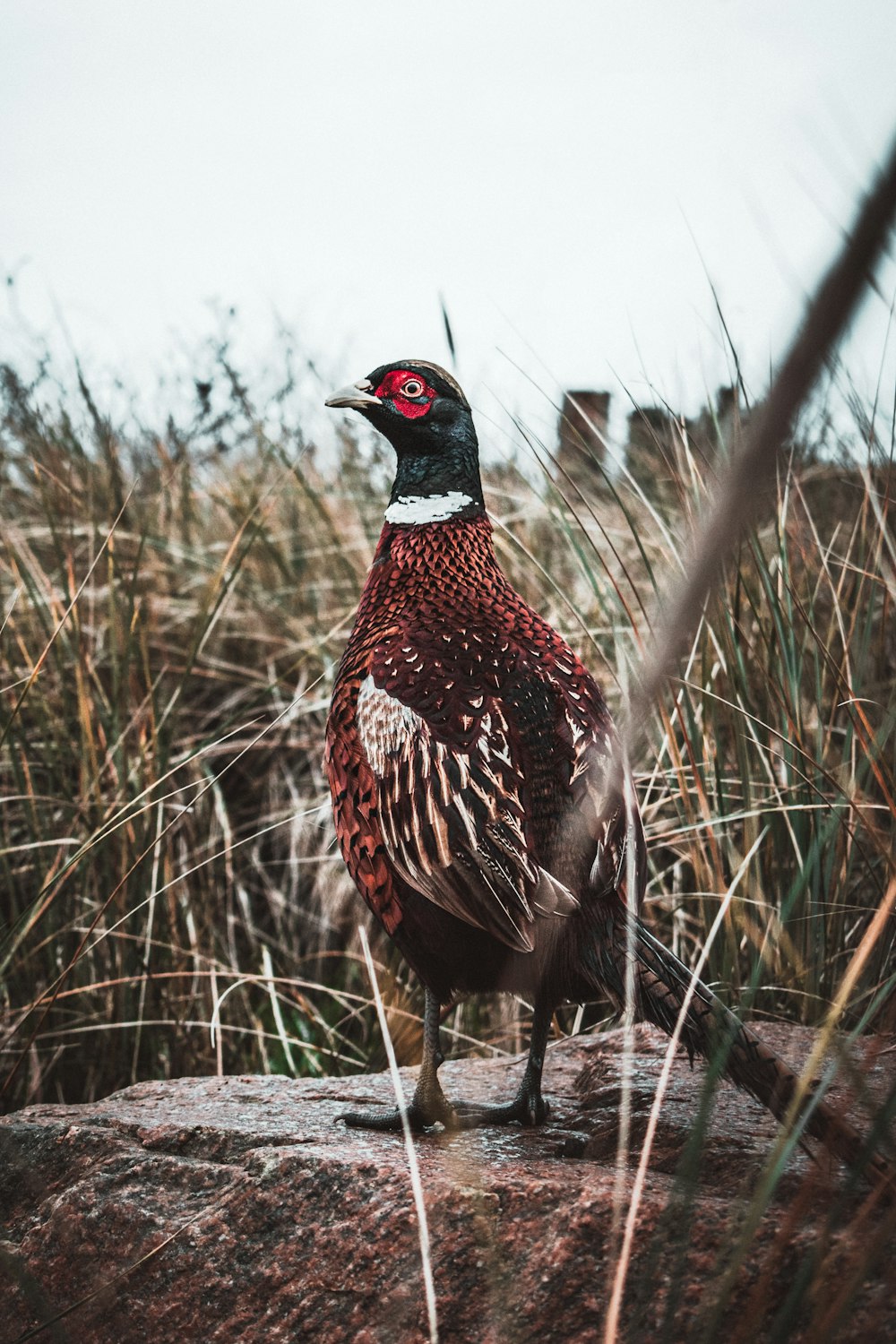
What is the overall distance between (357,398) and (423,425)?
0.17 m

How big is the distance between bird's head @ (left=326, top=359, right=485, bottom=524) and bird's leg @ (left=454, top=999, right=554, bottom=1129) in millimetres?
1186

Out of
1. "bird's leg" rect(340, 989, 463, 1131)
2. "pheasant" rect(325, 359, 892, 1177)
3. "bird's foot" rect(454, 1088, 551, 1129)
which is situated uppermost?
"pheasant" rect(325, 359, 892, 1177)

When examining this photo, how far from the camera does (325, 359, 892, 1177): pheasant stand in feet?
7.05

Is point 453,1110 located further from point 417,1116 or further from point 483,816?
point 483,816

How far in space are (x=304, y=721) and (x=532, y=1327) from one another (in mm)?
3255

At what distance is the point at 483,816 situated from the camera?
2211 mm

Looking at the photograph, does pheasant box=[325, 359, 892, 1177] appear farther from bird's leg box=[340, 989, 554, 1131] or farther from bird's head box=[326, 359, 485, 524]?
bird's head box=[326, 359, 485, 524]

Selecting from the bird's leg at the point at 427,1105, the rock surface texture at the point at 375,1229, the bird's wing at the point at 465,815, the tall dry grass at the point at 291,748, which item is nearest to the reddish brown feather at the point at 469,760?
the bird's wing at the point at 465,815

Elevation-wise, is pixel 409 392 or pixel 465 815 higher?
pixel 409 392

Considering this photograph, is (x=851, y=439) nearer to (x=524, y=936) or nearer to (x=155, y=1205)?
(x=524, y=936)

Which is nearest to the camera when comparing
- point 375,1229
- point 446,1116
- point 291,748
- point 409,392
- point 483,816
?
point 375,1229

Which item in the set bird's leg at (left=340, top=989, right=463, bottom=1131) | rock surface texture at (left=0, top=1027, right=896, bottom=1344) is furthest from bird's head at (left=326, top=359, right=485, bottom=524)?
rock surface texture at (left=0, top=1027, right=896, bottom=1344)

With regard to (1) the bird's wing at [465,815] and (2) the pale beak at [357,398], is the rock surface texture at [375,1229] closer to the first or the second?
(1) the bird's wing at [465,815]

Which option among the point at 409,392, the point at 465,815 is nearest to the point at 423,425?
the point at 409,392
